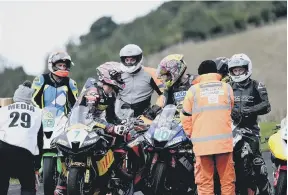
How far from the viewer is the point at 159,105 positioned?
12.4 meters

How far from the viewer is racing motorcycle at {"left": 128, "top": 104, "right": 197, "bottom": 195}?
1112 centimetres

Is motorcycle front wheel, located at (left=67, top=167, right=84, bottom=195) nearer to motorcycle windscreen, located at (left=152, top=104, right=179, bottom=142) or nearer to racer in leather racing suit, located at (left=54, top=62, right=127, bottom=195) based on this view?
racer in leather racing suit, located at (left=54, top=62, right=127, bottom=195)

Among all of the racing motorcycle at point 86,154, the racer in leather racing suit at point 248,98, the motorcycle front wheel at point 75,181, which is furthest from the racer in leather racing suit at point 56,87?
the racer in leather racing suit at point 248,98

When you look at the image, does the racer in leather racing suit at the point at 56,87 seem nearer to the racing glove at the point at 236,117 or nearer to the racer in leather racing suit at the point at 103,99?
the racer in leather racing suit at the point at 103,99

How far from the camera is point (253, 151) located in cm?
1149

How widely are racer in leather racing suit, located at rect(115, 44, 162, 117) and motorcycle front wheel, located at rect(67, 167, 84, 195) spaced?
291 cm

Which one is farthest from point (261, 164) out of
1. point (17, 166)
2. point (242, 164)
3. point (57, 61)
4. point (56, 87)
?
point (57, 61)

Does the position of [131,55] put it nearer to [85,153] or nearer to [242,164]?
[242,164]

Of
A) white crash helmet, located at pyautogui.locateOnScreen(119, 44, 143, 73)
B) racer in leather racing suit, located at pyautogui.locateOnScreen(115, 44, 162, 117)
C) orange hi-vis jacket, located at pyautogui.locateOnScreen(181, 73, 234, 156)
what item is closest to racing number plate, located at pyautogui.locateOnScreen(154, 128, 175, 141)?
orange hi-vis jacket, located at pyautogui.locateOnScreen(181, 73, 234, 156)

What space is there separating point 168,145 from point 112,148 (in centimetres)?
73

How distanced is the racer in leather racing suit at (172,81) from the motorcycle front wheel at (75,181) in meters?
2.01

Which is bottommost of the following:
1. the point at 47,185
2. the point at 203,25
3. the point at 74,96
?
the point at 47,185

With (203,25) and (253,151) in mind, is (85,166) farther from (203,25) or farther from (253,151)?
(203,25)

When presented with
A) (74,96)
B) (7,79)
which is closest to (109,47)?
(7,79)
